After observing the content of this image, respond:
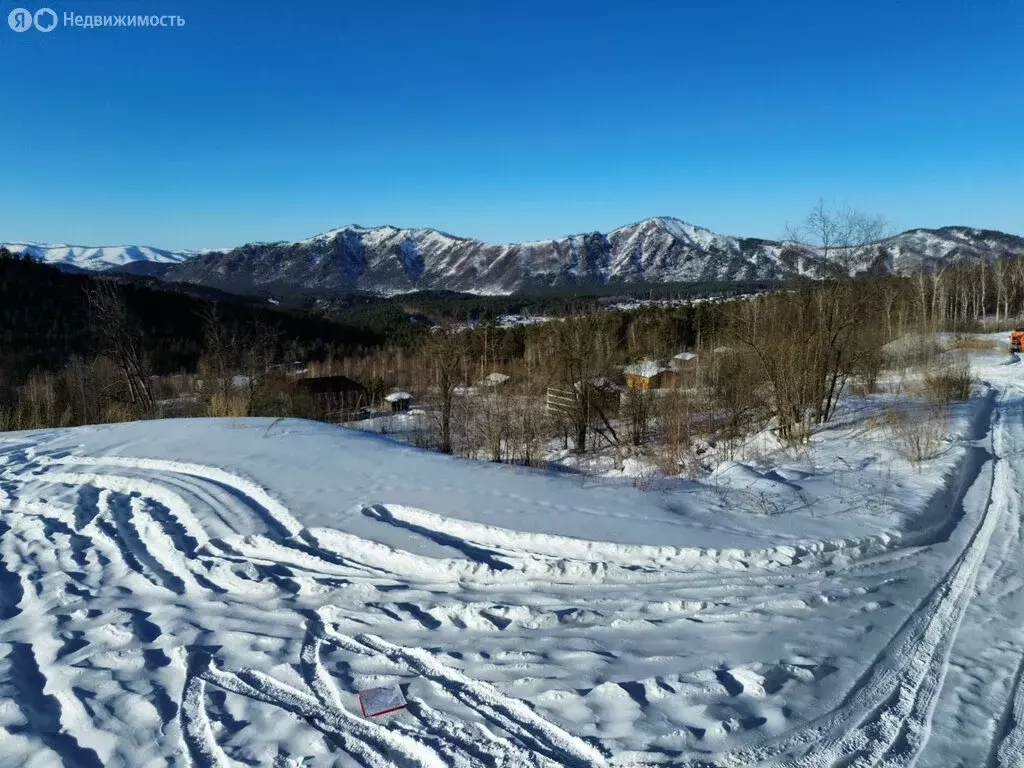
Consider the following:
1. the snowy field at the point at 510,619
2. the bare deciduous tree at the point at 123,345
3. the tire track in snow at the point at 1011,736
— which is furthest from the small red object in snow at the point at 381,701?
the bare deciduous tree at the point at 123,345

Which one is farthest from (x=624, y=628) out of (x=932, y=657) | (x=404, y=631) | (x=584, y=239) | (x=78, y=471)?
(x=584, y=239)

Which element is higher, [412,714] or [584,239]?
[584,239]

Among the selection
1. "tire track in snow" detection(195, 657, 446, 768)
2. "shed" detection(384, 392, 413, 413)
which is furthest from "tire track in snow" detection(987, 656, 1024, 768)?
"shed" detection(384, 392, 413, 413)

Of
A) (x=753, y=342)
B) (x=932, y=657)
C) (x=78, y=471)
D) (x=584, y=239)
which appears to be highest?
(x=584, y=239)

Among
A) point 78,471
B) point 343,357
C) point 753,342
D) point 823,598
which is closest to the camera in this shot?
point 823,598

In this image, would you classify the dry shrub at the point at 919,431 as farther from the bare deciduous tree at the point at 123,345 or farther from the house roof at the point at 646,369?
the bare deciduous tree at the point at 123,345

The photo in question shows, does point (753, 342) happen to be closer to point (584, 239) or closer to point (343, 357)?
point (343, 357)
